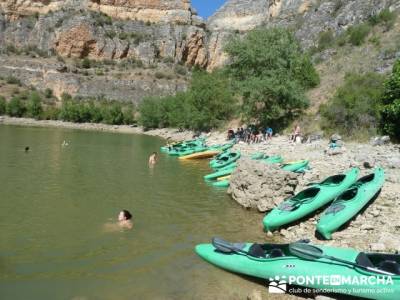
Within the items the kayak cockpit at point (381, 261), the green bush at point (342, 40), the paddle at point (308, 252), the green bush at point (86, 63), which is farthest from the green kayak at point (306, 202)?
the green bush at point (86, 63)

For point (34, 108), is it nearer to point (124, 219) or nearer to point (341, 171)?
point (341, 171)

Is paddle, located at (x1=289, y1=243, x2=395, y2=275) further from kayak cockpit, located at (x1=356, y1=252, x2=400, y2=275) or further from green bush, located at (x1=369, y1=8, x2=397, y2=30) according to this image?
green bush, located at (x1=369, y1=8, x2=397, y2=30)

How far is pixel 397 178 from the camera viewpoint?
45.2 feet

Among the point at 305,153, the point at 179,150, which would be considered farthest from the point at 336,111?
the point at 179,150

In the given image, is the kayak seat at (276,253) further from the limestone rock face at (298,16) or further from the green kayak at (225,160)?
the limestone rock face at (298,16)

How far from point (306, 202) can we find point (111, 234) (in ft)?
17.0

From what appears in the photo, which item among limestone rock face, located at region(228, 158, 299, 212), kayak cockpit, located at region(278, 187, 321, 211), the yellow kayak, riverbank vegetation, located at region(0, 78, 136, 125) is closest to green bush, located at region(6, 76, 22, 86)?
riverbank vegetation, located at region(0, 78, 136, 125)

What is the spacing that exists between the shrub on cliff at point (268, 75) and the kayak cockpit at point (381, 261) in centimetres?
2532

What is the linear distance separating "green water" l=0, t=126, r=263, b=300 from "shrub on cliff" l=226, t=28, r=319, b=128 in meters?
13.9

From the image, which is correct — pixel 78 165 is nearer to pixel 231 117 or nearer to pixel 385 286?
pixel 385 286

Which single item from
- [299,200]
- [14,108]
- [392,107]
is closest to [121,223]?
[299,200]

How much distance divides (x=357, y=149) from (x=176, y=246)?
1361cm

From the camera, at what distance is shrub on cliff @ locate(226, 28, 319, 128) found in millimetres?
32656

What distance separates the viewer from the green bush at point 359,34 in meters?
41.4
